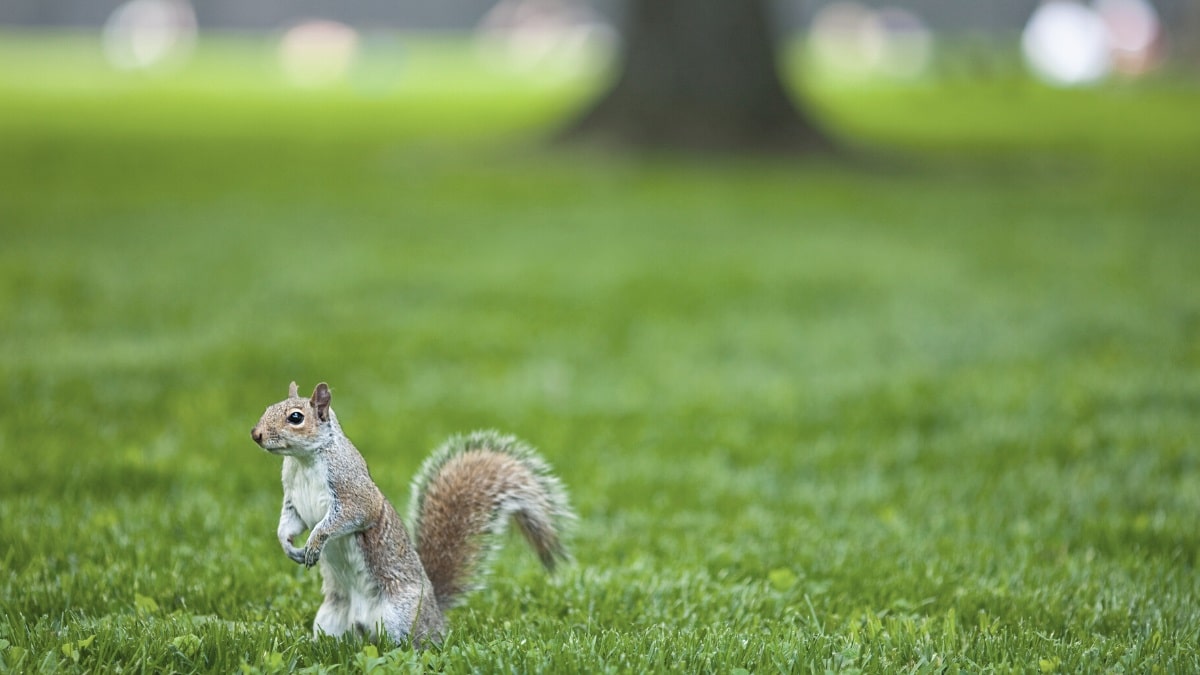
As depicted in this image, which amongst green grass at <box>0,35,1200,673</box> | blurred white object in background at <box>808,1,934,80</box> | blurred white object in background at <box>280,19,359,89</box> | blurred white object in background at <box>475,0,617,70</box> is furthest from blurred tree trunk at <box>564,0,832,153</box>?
blurred white object in background at <box>475,0,617,70</box>

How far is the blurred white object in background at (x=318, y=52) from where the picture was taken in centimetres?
3102

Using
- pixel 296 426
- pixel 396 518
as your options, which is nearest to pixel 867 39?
pixel 396 518

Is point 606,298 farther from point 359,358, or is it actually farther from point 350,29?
point 350,29

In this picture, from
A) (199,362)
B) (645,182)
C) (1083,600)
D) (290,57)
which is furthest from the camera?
(290,57)

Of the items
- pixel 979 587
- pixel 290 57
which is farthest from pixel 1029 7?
pixel 979 587

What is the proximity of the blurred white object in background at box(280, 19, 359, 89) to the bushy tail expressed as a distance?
2588cm

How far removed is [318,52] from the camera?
1371 inches

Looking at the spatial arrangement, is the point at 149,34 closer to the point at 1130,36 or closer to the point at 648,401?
the point at 1130,36

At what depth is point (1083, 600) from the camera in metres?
3.26

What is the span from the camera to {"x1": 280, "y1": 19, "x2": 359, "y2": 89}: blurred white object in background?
31.0m

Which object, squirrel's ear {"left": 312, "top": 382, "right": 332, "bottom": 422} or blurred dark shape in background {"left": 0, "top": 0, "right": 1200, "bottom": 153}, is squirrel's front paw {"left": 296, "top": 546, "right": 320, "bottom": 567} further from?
blurred dark shape in background {"left": 0, "top": 0, "right": 1200, "bottom": 153}

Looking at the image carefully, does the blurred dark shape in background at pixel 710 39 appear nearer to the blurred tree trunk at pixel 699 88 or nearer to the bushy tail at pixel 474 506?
the blurred tree trunk at pixel 699 88

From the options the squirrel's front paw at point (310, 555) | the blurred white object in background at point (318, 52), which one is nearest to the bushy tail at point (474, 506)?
the squirrel's front paw at point (310, 555)

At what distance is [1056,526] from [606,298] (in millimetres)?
3880
